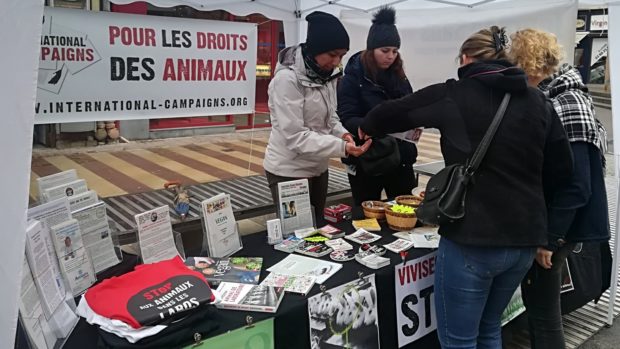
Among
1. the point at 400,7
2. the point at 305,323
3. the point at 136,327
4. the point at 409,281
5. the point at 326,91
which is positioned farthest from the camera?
the point at 400,7

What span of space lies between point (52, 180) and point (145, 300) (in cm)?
80

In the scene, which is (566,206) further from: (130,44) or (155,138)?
(155,138)

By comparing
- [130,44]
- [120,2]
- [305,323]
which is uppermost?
[120,2]

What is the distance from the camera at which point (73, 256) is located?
1.63 metres

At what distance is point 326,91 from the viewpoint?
246cm

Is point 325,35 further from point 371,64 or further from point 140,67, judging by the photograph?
point 140,67

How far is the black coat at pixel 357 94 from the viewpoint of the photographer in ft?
9.37

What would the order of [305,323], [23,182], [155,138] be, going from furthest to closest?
[155,138]
[305,323]
[23,182]

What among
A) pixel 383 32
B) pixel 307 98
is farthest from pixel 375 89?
pixel 307 98

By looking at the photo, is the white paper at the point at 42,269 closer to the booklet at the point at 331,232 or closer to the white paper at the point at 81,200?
the white paper at the point at 81,200

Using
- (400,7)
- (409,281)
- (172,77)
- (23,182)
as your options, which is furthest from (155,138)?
(23,182)

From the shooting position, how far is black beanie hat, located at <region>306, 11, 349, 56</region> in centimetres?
222

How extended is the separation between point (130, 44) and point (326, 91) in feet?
5.57

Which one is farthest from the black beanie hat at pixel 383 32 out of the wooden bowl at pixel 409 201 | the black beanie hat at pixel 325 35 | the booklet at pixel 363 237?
the booklet at pixel 363 237
